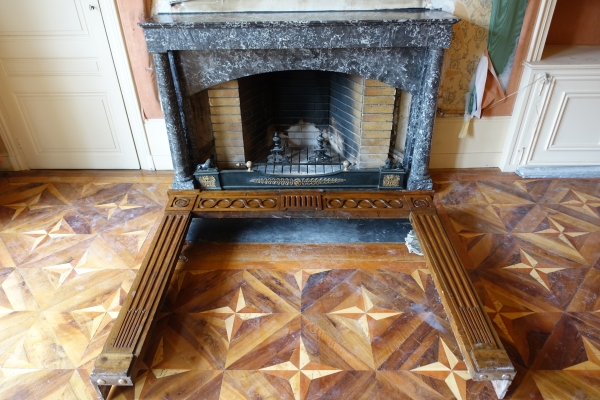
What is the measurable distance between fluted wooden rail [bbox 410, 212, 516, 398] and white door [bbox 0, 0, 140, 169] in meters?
2.19

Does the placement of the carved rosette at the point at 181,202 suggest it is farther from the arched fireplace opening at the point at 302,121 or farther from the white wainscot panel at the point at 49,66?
the white wainscot panel at the point at 49,66

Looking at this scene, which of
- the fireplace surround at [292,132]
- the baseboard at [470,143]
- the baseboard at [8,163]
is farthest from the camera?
the baseboard at [8,163]

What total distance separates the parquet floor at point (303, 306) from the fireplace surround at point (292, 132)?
15 centimetres

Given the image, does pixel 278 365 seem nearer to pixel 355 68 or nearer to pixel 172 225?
pixel 172 225

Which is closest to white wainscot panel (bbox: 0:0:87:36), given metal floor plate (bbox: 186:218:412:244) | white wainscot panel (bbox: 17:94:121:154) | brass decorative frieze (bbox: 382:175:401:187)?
white wainscot panel (bbox: 17:94:121:154)

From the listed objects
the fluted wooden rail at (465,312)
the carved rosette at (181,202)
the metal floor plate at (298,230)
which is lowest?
the metal floor plate at (298,230)

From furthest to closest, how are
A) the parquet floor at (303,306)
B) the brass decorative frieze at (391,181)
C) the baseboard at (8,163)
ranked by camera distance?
1. the baseboard at (8,163)
2. the brass decorative frieze at (391,181)
3. the parquet floor at (303,306)

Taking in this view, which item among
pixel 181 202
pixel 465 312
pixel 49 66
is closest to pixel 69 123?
pixel 49 66

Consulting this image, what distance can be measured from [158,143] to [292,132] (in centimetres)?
97

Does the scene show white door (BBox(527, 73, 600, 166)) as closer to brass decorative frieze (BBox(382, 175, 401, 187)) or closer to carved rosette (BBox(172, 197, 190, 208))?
brass decorative frieze (BBox(382, 175, 401, 187))

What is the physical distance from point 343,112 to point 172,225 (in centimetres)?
133

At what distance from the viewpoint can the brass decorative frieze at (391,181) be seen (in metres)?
2.67

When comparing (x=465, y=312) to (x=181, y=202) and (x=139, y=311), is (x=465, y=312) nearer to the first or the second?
(x=139, y=311)

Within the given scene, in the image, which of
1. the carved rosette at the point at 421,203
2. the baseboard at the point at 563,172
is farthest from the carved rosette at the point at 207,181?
the baseboard at the point at 563,172
